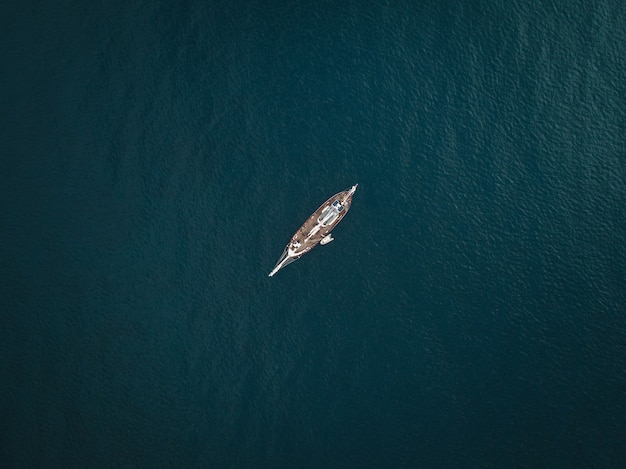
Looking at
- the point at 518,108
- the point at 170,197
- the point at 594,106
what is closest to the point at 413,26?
the point at 518,108

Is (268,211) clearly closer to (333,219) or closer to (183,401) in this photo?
(333,219)

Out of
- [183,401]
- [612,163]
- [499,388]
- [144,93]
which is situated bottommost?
[499,388]

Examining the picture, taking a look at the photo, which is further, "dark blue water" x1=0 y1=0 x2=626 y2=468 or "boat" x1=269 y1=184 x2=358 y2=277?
"boat" x1=269 y1=184 x2=358 y2=277

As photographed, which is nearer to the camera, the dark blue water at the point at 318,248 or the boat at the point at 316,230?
the dark blue water at the point at 318,248

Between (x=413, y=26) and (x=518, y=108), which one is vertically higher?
(x=413, y=26)
